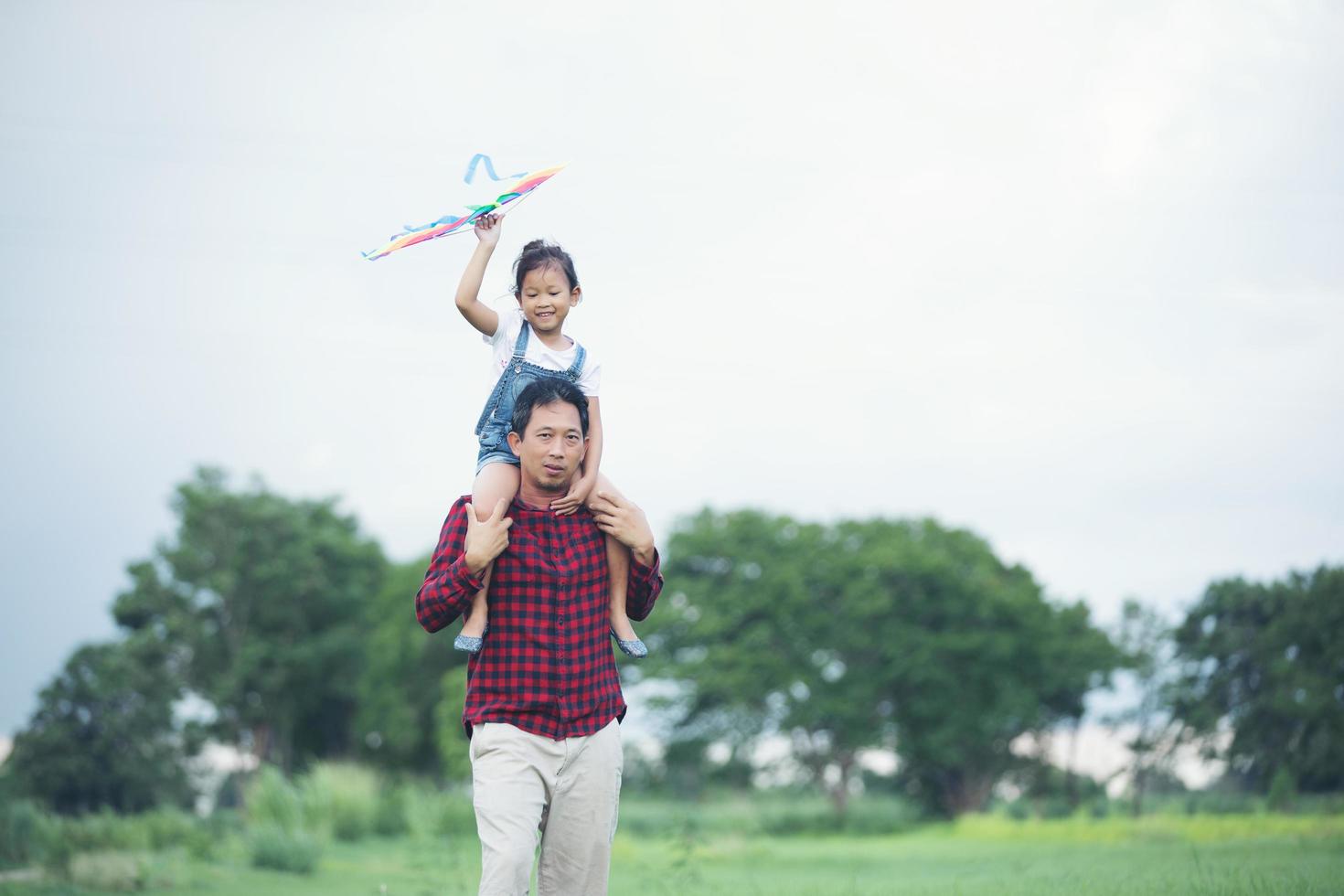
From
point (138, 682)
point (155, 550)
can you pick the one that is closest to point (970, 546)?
point (138, 682)

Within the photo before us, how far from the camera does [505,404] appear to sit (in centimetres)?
498

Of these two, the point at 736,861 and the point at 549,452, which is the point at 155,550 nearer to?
the point at 736,861

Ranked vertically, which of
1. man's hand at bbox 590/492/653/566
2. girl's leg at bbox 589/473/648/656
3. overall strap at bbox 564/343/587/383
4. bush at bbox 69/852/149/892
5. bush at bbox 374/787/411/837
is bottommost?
bush at bbox 374/787/411/837

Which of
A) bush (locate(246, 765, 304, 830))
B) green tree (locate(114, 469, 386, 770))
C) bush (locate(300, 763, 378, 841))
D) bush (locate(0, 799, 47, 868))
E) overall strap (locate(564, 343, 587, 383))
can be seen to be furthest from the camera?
green tree (locate(114, 469, 386, 770))

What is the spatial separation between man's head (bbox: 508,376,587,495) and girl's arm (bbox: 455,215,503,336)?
0.42 meters

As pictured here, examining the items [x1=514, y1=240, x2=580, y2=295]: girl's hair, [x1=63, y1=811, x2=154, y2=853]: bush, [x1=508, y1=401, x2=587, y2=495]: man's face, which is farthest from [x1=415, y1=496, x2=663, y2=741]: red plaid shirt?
[x1=63, y1=811, x2=154, y2=853]: bush

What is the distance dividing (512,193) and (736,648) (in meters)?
32.2

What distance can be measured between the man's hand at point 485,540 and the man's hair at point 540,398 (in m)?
0.34

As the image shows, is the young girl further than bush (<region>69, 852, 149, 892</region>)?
No

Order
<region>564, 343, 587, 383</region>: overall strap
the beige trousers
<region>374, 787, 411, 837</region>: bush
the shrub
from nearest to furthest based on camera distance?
the beige trousers → <region>564, 343, 587, 383</region>: overall strap → the shrub → <region>374, 787, 411, 837</region>: bush

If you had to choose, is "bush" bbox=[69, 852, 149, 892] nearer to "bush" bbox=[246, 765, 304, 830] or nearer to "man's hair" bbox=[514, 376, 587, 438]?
"bush" bbox=[246, 765, 304, 830]

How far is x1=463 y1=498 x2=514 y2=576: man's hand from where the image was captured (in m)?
4.36

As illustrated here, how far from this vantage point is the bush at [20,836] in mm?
15359

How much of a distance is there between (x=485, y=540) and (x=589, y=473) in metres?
0.57
